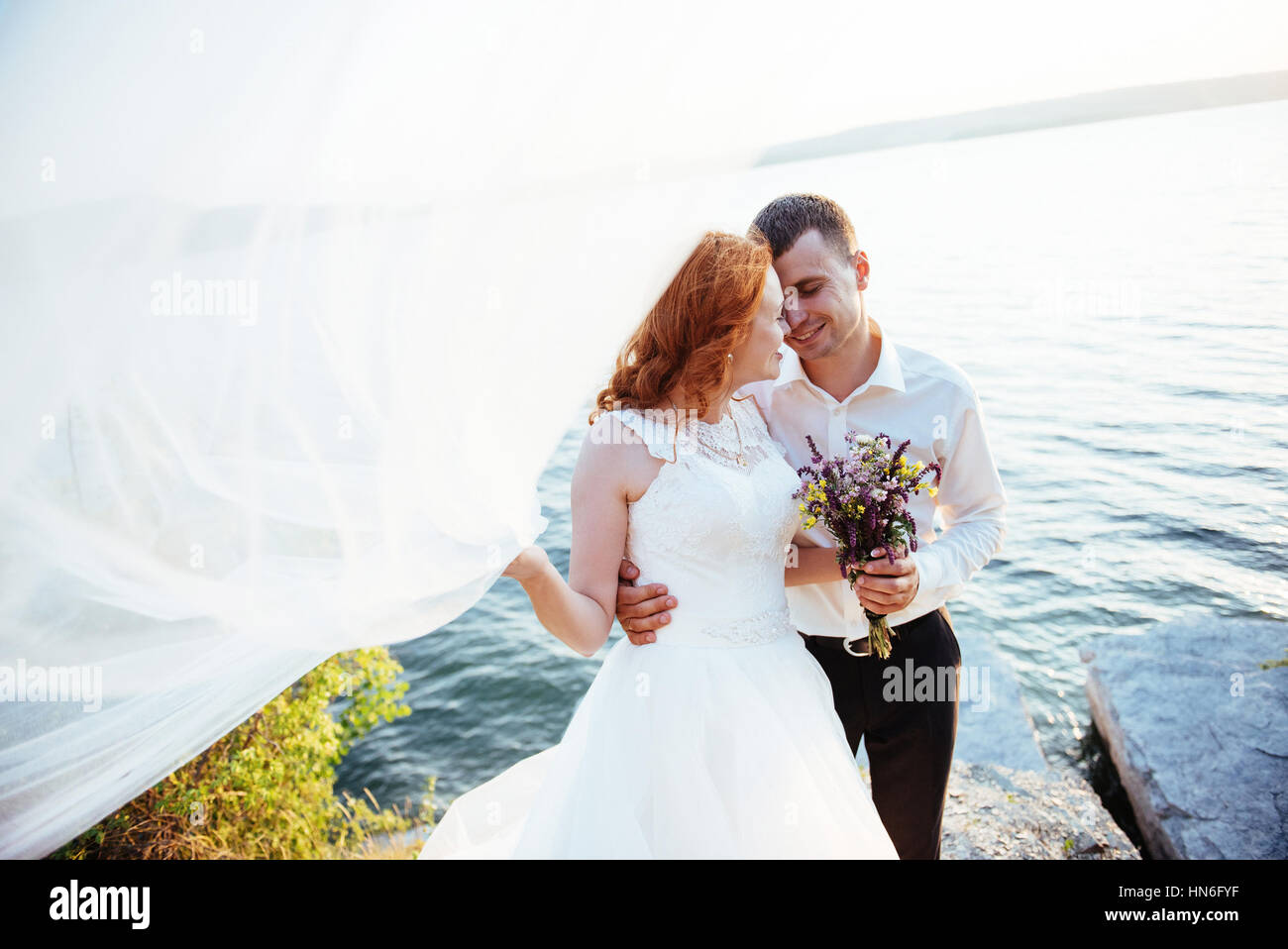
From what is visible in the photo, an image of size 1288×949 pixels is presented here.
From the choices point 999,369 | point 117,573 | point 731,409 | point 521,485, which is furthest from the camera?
point 999,369

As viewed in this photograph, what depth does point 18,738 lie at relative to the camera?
1748 millimetres

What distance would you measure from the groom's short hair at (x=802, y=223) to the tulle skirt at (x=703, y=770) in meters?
1.41

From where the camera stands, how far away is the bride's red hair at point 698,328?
2.46 meters

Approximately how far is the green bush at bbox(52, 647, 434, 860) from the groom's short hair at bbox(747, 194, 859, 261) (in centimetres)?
344

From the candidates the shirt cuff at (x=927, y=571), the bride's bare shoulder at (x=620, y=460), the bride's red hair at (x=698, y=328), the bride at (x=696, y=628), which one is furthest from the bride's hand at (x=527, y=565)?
the shirt cuff at (x=927, y=571)

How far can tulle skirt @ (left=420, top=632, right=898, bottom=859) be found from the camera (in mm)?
2262

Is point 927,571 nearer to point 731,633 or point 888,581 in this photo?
point 888,581

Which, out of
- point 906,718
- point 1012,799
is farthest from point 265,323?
point 1012,799

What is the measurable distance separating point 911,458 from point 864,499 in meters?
0.65

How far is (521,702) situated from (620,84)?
703 centimetres

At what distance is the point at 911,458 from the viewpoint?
299 centimetres

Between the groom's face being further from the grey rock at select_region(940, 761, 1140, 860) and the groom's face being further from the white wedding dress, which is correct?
the grey rock at select_region(940, 761, 1140, 860)
